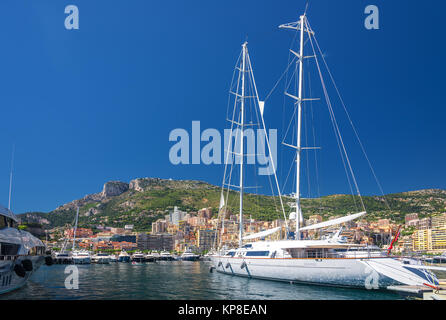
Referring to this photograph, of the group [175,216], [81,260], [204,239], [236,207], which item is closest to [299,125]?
[81,260]

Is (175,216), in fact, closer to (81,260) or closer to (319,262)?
(81,260)

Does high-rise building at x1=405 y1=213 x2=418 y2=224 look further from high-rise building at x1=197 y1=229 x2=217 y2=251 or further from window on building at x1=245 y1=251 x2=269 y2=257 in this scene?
window on building at x1=245 y1=251 x2=269 y2=257

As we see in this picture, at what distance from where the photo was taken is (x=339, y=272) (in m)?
21.7

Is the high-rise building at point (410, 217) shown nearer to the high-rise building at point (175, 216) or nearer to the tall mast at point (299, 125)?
the high-rise building at point (175, 216)

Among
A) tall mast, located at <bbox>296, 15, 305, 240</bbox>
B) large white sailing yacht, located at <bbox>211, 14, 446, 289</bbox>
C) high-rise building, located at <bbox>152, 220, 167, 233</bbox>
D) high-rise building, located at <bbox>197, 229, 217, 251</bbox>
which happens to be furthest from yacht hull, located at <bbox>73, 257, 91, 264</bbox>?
high-rise building, located at <bbox>152, 220, 167, 233</bbox>

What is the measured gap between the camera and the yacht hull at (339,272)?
2041 centimetres

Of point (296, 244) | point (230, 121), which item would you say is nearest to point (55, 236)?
point (230, 121)

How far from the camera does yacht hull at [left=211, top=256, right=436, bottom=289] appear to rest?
20406 millimetres

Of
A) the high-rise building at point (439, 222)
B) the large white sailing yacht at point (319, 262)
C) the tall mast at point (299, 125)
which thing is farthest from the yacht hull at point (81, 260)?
the high-rise building at point (439, 222)
